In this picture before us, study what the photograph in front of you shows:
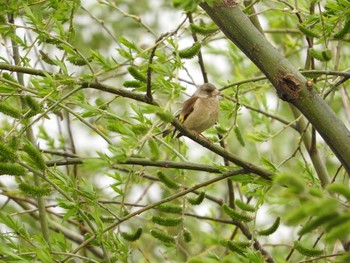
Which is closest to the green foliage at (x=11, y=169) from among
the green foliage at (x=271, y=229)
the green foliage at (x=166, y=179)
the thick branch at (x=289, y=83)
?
the green foliage at (x=166, y=179)

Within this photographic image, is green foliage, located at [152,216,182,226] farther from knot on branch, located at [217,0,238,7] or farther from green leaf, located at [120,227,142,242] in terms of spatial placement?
knot on branch, located at [217,0,238,7]

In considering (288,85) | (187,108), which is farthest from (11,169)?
(187,108)

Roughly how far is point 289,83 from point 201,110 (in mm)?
1929

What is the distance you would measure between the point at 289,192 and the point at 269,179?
1.31 metres

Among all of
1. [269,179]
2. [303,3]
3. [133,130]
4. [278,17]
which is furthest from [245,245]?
[278,17]

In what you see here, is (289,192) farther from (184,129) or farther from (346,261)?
(184,129)

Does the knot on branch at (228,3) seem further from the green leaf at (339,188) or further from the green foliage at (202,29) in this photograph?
the green leaf at (339,188)

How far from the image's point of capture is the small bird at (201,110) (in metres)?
5.43

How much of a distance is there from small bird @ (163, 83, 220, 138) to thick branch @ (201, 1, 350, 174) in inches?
67.6

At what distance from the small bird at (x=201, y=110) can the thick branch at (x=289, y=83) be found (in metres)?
1.72

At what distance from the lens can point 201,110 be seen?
17.7ft

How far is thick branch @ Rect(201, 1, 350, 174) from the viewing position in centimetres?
349

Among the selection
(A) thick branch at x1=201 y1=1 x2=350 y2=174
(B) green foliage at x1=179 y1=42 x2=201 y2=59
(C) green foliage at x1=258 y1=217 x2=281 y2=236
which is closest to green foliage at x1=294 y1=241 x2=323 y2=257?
(C) green foliage at x1=258 y1=217 x2=281 y2=236

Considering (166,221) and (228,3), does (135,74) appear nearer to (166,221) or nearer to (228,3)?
(228,3)
